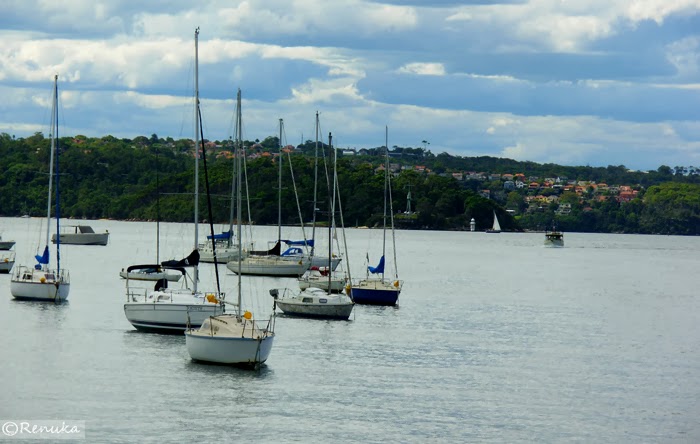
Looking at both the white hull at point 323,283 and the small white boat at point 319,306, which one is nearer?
the small white boat at point 319,306

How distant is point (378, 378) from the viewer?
4603cm

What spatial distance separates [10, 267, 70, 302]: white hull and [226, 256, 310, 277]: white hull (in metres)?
30.1

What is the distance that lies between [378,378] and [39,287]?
93.8 feet

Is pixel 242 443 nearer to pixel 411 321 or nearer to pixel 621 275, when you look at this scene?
pixel 411 321

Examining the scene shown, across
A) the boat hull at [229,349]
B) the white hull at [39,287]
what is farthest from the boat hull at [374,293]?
the boat hull at [229,349]

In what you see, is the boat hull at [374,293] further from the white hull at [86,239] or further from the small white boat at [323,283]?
the white hull at [86,239]

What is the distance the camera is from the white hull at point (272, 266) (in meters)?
98.1

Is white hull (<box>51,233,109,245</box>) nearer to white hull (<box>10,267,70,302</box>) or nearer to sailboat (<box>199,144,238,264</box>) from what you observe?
sailboat (<box>199,144,238,264</box>)

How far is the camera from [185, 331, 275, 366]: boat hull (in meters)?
44.1

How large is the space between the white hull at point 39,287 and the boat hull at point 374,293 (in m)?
17.1

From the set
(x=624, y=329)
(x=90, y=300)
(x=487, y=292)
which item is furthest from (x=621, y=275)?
(x=90, y=300)

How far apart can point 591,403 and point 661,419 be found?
2906 mm

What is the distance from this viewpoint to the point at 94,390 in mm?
40750

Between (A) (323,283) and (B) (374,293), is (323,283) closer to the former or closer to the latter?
(A) (323,283)
